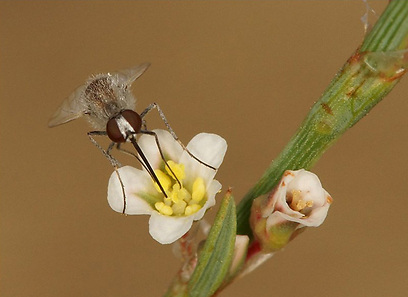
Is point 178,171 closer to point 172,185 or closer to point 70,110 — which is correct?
point 172,185

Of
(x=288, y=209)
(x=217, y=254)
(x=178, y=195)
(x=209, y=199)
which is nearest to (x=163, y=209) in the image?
(x=178, y=195)

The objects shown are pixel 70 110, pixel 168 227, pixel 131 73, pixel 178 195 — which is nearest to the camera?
pixel 168 227

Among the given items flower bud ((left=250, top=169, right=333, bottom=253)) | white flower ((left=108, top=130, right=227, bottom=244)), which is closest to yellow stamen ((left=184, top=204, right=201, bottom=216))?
white flower ((left=108, top=130, right=227, bottom=244))

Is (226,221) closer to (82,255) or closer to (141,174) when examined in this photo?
(141,174)

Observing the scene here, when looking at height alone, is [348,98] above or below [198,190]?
above

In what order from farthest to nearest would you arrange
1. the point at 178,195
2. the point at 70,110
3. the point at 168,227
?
the point at 70,110 → the point at 178,195 → the point at 168,227

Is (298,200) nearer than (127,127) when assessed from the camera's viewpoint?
Yes

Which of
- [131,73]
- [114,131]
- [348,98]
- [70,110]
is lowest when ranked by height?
[70,110]
